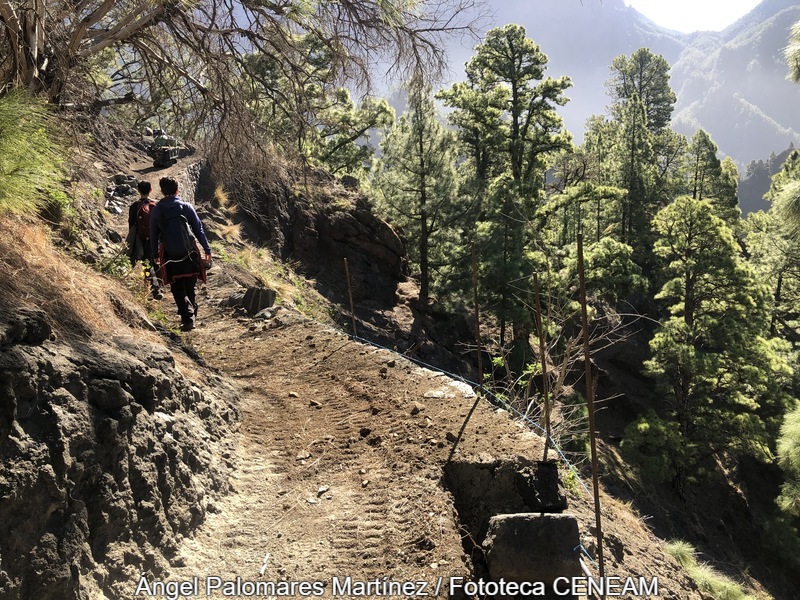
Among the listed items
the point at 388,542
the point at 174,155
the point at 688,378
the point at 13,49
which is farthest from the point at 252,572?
the point at 688,378

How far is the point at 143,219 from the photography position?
20.4 feet

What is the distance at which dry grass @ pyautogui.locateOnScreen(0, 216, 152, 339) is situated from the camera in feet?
10.4

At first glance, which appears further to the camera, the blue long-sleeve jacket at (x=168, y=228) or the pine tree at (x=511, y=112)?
the pine tree at (x=511, y=112)

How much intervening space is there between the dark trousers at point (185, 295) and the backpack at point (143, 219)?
0.79 meters

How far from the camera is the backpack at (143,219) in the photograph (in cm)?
620

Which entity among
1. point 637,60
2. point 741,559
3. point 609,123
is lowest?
point 741,559

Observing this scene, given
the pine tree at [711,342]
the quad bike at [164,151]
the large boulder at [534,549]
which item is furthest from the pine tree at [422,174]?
the large boulder at [534,549]

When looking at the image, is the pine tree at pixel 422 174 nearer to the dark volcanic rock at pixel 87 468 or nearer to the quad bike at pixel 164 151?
the quad bike at pixel 164 151

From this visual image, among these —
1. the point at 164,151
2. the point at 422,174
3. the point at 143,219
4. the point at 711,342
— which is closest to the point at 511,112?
the point at 422,174

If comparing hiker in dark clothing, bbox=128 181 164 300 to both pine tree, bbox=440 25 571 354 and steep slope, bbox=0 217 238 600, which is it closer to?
steep slope, bbox=0 217 238 600

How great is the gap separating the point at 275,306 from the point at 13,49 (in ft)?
14.3

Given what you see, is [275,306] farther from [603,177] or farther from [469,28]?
[603,177]

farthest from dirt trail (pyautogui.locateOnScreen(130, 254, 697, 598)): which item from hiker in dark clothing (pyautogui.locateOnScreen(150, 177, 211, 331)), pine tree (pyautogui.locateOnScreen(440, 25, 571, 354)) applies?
pine tree (pyautogui.locateOnScreen(440, 25, 571, 354))

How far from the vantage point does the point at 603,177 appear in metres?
29.3
